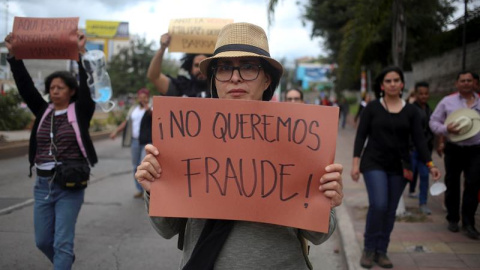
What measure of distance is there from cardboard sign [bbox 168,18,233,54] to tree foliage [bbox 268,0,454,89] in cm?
98

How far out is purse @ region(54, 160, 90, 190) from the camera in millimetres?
3049

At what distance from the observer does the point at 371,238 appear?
385 centimetres

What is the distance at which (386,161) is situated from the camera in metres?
3.78

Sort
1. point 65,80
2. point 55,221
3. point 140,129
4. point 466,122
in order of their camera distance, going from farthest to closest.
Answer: point 140,129, point 466,122, point 65,80, point 55,221

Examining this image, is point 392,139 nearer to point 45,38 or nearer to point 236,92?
point 236,92

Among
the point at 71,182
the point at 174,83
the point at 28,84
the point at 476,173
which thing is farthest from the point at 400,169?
the point at 28,84

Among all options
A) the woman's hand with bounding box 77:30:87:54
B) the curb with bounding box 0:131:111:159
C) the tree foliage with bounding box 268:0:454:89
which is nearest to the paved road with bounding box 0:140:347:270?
the curb with bounding box 0:131:111:159

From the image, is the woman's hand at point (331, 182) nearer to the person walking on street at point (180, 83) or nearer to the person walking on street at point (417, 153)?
the person walking on street at point (180, 83)

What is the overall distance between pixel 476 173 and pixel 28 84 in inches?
165

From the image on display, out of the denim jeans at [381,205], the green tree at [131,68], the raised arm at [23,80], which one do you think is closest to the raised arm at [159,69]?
the raised arm at [23,80]

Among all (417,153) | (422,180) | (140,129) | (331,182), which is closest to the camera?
(331,182)

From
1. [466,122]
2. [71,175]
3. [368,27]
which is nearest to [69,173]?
[71,175]

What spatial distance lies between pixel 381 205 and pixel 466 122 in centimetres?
141

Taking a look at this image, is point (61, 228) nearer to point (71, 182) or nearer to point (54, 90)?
point (71, 182)
